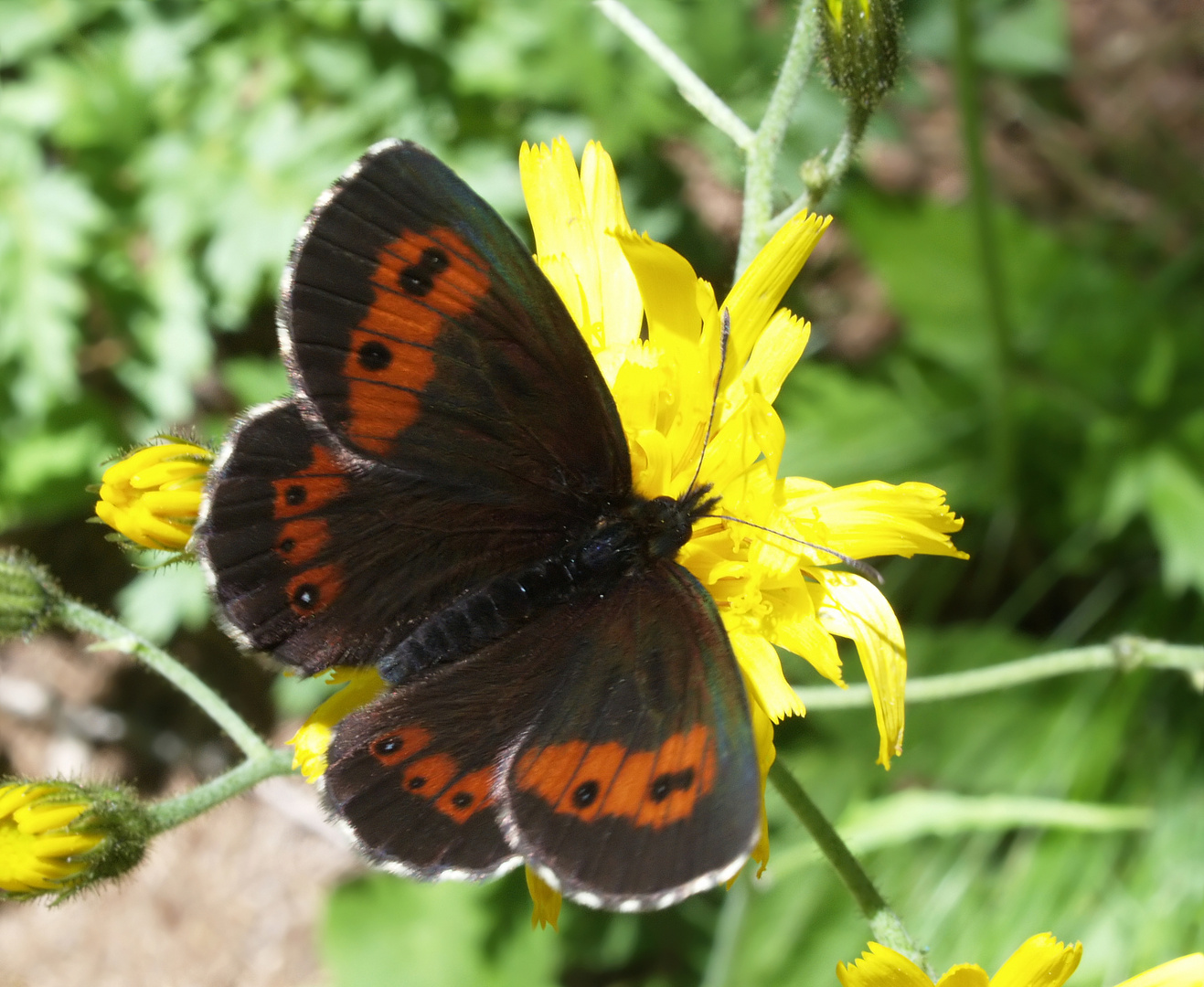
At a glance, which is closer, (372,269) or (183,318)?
(372,269)

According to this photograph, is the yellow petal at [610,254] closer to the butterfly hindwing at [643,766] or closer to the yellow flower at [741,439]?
the yellow flower at [741,439]

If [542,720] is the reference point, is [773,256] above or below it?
above

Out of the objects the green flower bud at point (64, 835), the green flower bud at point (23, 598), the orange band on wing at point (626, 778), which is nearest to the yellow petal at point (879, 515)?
the orange band on wing at point (626, 778)

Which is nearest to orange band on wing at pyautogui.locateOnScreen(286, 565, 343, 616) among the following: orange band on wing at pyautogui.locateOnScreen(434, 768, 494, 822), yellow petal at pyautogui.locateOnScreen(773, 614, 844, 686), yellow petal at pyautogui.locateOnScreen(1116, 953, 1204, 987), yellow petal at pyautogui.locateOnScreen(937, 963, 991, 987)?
orange band on wing at pyautogui.locateOnScreen(434, 768, 494, 822)

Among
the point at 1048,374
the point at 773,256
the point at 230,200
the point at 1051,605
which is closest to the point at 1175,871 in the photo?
the point at 1051,605

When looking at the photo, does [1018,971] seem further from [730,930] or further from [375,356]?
[375,356]

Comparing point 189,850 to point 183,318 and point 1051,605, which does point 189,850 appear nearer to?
point 183,318

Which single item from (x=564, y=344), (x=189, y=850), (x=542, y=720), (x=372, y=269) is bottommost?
(x=189, y=850)
